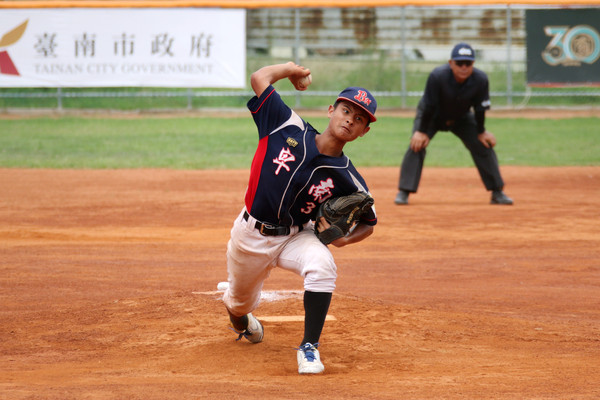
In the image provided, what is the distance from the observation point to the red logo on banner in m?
16.8

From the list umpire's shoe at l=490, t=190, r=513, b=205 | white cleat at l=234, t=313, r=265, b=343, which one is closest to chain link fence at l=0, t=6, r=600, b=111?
umpire's shoe at l=490, t=190, r=513, b=205

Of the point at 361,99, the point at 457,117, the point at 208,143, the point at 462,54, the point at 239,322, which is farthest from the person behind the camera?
the point at 208,143

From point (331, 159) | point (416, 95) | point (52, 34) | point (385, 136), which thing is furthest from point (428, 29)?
point (331, 159)

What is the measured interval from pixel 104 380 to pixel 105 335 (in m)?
0.90

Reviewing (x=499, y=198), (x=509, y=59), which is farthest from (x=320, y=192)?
(x=509, y=59)

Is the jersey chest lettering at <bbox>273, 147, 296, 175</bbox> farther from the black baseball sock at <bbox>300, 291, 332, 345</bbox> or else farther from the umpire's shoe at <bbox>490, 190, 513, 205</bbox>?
the umpire's shoe at <bbox>490, 190, 513, 205</bbox>

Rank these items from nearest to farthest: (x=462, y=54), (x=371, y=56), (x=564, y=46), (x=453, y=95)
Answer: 1. (x=462, y=54)
2. (x=453, y=95)
3. (x=564, y=46)
4. (x=371, y=56)

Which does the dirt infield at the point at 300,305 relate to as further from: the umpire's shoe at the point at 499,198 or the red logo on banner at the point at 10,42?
the red logo on banner at the point at 10,42

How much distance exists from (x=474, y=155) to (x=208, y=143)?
719cm

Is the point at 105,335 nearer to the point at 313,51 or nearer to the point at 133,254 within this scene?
the point at 133,254

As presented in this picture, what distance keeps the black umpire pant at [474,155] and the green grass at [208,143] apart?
3700mm

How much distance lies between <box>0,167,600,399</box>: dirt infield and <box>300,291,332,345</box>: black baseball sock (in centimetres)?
20

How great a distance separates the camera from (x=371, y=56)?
2075cm

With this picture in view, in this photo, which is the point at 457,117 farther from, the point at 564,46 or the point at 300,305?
the point at 564,46
